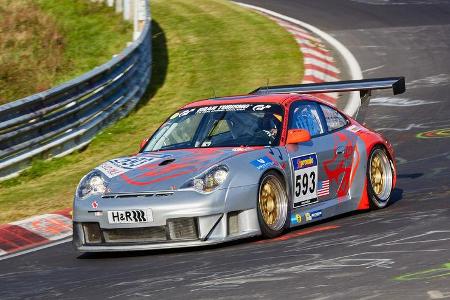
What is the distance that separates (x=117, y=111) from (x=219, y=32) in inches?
263

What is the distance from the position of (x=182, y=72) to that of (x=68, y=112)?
202 inches

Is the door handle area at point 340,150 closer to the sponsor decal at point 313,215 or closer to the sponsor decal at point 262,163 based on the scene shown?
the sponsor decal at point 313,215

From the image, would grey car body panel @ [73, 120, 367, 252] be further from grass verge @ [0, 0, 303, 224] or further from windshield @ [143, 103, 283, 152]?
grass verge @ [0, 0, 303, 224]

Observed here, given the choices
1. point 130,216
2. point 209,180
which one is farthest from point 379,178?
point 130,216

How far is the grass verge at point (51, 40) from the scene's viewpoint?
703 inches

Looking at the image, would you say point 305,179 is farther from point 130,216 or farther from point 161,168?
point 130,216

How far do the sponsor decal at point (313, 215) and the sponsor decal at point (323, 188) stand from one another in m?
0.17

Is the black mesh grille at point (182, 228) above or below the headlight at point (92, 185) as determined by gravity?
below

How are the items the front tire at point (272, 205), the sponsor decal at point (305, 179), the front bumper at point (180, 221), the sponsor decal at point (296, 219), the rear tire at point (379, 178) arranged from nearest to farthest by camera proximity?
the front bumper at point (180, 221), the front tire at point (272, 205), the sponsor decal at point (296, 219), the sponsor decal at point (305, 179), the rear tire at point (379, 178)

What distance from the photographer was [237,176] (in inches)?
349

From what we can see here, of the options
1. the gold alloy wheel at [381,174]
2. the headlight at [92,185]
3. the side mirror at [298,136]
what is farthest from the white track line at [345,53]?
the headlight at [92,185]

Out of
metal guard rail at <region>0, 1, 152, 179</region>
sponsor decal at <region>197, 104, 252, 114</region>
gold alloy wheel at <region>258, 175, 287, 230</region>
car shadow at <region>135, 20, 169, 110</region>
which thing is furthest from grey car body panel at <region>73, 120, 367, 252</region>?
car shadow at <region>135, 20, 169, 110</region>

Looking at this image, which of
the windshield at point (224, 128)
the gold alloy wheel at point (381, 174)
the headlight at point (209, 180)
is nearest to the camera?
the headlight at point (209, 180)

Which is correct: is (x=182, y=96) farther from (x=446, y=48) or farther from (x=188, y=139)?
(x=188, y=139)
